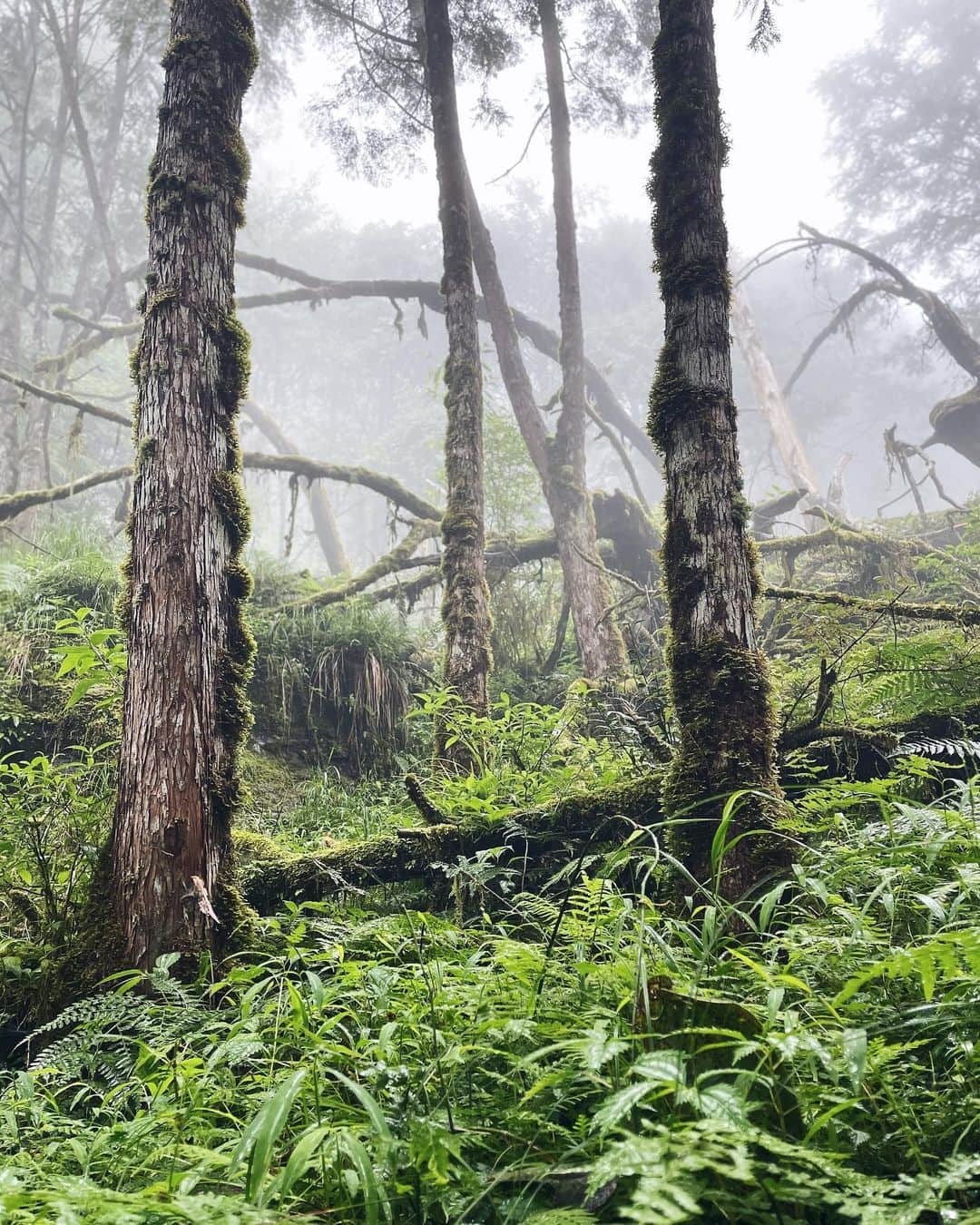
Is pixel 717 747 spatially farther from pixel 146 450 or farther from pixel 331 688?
pixel 331 688

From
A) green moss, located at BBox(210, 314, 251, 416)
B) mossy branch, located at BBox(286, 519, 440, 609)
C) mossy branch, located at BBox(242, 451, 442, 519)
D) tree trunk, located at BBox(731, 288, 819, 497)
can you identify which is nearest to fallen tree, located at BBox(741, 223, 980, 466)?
tree trunk, located at BBox(731, 288, 819, 497)

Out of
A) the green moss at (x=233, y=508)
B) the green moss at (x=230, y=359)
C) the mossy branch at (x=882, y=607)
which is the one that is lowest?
the mossy branch at (x=882, y=607)

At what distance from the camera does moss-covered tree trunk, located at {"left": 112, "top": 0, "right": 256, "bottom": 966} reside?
288cm

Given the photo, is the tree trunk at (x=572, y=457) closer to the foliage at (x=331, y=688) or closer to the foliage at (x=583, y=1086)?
the foliage at (x=331, y=688)

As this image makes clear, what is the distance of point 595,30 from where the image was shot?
11.2 meters

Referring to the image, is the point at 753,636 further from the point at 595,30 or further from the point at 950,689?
the point at 595,30

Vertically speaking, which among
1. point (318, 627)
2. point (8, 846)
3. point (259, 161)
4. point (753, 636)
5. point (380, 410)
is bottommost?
point (8, 846)

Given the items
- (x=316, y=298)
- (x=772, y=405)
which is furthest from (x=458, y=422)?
(x=772, y=405)

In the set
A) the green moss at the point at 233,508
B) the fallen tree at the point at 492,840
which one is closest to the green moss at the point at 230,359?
the green moss at the point at 233,508

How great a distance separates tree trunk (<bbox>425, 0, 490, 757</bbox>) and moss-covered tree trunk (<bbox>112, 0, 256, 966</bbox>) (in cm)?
243

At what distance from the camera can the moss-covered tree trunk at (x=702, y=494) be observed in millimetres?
2723

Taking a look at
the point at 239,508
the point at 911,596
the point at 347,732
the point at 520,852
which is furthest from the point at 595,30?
the point at 520,852

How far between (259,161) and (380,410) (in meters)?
11.0

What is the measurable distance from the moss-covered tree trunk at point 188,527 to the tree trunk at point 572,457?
14.9 feet
